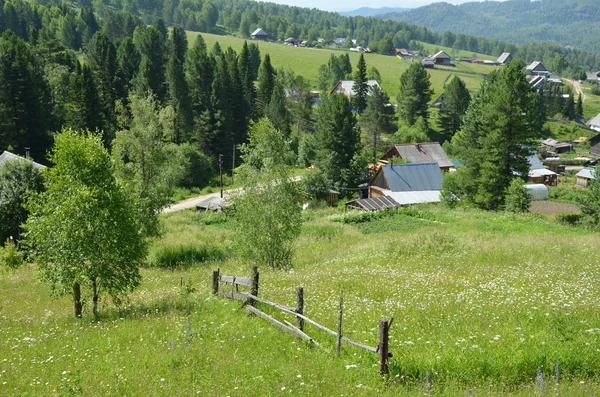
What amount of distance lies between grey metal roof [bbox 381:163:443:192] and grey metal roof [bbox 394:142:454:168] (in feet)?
50.7

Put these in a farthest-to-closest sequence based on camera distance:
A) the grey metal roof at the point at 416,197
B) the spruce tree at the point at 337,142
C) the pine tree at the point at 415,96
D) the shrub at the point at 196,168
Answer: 1. the pine tree at the point at 415,96
2. the shrub at the point at 196,168
3. the spruce tree at the point at 337,142
4. the grey metal roof at the point at 416,197

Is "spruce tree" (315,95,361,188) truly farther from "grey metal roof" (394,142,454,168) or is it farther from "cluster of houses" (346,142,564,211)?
"grey metal roof" (394,142,454,168)

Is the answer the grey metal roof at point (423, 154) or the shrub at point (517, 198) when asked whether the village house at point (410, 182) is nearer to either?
the shrub at point (517, 198)

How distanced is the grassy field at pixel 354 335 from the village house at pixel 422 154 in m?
51.3

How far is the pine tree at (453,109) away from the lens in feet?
328

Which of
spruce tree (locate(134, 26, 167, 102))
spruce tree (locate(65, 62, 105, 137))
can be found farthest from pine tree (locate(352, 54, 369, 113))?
spruce tree (locate(65, 62, 105, 137))

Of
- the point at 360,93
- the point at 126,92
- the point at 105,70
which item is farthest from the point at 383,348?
the point at 360,93

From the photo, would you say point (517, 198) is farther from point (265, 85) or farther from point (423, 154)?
point (265, 85)

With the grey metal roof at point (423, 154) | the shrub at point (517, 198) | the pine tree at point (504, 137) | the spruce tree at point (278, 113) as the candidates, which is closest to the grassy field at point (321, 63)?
the spruce tree at point (278, 113)

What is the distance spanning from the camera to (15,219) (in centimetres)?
3547

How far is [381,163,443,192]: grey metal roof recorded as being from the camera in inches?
2263

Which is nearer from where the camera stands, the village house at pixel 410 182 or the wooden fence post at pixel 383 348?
the wooden fence post at pixel 383 348

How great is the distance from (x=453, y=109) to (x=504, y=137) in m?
60.9

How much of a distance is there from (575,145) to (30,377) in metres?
129
